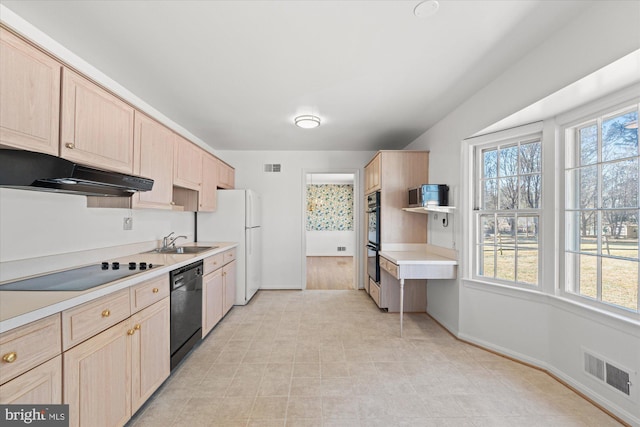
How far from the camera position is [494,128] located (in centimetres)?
252

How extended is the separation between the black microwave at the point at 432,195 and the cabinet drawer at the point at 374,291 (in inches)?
54.4

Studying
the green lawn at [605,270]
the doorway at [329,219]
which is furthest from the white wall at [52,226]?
the doorway at [329,219]

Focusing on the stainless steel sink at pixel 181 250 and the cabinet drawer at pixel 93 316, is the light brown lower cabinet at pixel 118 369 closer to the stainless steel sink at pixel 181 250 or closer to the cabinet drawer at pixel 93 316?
the cabinet drawer at pixel 93 316

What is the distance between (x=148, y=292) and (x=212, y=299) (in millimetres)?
1253

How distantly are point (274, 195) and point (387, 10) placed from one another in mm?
3607

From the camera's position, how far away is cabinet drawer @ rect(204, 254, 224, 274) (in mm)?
2887

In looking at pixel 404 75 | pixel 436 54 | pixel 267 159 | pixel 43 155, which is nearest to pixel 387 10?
pixel 436 54

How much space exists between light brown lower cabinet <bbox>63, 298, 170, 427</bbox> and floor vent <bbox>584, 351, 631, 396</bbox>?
3.03m

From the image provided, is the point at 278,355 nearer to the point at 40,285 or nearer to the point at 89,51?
the point at 40,285

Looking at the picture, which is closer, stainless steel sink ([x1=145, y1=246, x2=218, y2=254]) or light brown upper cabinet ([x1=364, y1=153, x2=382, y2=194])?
stainless steel sink ([x1=145, y1=246, x2=218, y2=254])

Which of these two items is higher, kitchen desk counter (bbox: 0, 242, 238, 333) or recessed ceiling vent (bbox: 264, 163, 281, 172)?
recessed ceiling vent (bbox: 264, 163, 281, 172)

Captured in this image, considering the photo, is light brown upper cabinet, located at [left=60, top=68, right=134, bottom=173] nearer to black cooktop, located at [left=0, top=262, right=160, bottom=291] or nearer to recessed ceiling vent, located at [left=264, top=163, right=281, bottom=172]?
black cooktop, located at [left=0, top=262, right=160, bottom=291]

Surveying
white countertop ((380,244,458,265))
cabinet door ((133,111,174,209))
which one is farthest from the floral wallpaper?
cabinet door ((133,111,174,209))

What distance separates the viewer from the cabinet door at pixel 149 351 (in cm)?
171
